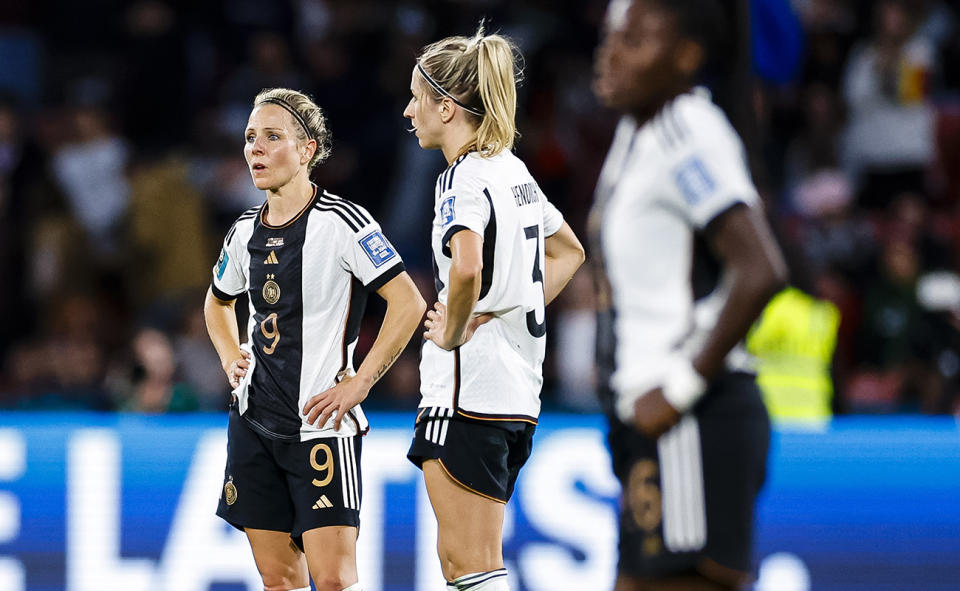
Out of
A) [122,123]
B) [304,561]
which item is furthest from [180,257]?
[304,561]

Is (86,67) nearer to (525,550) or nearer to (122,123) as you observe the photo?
(122,123)

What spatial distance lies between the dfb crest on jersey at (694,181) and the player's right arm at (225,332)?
1968mm

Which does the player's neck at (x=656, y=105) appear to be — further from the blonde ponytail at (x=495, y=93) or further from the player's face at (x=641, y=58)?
the blonde ponytail at (x=495, y=93)

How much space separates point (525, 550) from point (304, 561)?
257 centimetres

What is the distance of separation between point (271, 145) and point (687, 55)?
171cm

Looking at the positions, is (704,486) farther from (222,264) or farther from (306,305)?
(222,264)

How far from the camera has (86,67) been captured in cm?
1121

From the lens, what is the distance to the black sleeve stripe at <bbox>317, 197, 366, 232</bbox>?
4547mm

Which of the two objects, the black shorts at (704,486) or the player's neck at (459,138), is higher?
the player's neck at (459,138)

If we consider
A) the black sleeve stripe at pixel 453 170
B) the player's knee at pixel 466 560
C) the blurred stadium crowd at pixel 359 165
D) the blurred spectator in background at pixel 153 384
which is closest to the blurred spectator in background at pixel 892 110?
the blurred stadium crowd at pixel 359 165

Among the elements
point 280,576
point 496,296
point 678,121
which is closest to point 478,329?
point 496,296

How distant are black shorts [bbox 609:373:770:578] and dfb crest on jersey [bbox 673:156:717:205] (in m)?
0.45

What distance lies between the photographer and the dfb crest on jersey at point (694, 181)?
10.2ft

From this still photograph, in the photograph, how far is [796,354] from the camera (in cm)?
760
